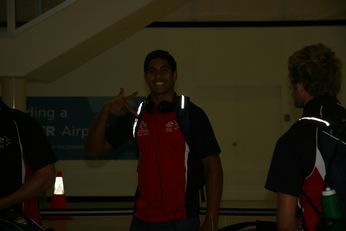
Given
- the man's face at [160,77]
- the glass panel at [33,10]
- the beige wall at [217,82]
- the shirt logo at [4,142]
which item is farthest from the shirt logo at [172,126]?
the beige wall at [217,82]

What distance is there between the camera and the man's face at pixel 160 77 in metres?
3.00

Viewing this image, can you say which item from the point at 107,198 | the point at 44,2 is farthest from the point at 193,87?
the point at 44,2

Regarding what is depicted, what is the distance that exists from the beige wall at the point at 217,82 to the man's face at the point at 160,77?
9.25 meters

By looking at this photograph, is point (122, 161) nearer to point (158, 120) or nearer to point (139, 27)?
point (139, 27)

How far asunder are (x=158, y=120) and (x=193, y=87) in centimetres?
943

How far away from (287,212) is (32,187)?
110cm

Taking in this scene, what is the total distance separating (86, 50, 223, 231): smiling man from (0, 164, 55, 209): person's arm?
0.62 meters

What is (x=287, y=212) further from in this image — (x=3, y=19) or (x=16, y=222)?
(x=3, y=19)

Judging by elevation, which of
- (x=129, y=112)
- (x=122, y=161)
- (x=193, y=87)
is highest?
(x=193, y=87)

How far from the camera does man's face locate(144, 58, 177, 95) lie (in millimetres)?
2998

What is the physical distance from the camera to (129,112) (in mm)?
3100

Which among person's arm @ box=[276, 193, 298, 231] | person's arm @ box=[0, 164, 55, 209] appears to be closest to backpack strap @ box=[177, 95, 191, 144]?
person's arm @ box=[0, 164, 55, 209]

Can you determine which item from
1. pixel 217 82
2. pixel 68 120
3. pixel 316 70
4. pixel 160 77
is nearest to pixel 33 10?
pixel 68 120

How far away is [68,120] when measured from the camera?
483 inches
